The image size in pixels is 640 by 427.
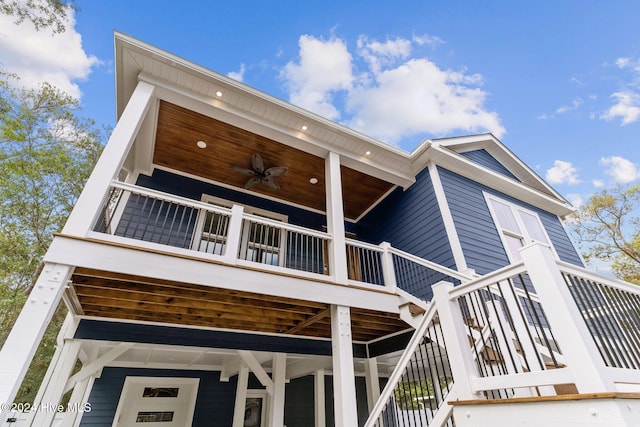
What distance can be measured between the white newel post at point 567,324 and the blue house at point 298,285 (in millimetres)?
12

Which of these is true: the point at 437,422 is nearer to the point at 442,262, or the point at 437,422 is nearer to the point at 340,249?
the point at 340,249

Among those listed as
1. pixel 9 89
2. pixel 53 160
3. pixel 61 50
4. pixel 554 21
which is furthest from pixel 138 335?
pixel 554 21

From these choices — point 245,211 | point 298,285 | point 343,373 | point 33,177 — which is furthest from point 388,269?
point 33,177

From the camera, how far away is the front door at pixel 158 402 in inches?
284

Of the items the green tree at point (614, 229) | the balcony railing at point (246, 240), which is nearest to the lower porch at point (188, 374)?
the balcony railing at point (246, 240)

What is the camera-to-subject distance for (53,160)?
9.08m

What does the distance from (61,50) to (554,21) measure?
17.0 metres

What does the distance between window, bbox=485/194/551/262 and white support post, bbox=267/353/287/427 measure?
562cm

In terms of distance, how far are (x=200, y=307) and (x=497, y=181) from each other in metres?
7.38

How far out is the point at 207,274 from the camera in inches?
147

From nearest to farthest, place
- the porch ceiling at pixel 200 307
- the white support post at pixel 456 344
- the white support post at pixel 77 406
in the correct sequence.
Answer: the white support post at pixel 456 344
the porch ceiling at pixel 200 307
the white support post at pixel 77 406

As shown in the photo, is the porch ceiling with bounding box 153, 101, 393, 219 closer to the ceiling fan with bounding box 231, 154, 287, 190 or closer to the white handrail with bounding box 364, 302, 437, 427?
the ceiling fan with bounding box 231, 154, 287, 190

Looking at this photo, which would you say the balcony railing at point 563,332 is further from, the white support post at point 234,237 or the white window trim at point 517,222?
the white window trim at point 517,222

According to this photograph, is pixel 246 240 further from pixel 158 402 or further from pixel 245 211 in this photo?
pixel 158 402
